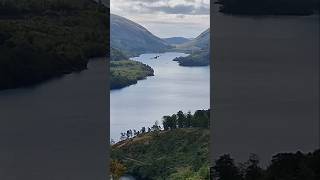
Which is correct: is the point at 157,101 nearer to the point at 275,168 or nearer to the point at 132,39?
the point at 132,39

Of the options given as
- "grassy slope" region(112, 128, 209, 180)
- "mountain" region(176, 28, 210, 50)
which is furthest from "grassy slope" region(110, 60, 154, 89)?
"grassy slope" region(112, 128, 209, 180)

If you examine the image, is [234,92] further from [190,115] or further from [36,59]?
[36,59]

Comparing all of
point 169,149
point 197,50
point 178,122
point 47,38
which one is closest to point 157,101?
point 178,122

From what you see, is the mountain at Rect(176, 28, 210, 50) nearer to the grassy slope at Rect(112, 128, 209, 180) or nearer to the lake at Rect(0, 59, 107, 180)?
the grassy slope at Rect(112, 128, 209, 180)

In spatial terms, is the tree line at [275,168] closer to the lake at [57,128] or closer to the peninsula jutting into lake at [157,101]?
the peninsula jutting into lake at [157,101]

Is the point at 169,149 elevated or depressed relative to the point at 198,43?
depressed

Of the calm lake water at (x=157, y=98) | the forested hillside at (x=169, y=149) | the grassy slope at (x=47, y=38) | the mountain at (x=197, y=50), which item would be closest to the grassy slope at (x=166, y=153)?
the forested hillside at (x=169, y=149)
